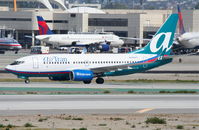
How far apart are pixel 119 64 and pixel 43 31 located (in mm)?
91302

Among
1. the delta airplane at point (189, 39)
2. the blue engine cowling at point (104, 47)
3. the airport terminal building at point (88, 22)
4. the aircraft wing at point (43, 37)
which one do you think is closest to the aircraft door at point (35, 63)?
the delta airplane at point (189, 39)

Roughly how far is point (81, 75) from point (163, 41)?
33.5 feet

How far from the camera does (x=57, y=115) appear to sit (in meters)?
37.6

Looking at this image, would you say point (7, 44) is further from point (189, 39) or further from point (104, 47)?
point (189, 39)

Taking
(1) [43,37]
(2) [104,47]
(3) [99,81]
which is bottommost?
(3) [99,81]

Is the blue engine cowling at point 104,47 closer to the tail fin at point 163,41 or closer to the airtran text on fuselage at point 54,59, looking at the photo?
the tail fin at point 163,41

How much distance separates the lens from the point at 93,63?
64375 mm

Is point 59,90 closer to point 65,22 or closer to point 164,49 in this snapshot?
point 164,49

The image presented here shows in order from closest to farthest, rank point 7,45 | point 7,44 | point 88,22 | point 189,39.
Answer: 1. point 189,39
2. point 7,44
3. point 7,45
4. point 88,22

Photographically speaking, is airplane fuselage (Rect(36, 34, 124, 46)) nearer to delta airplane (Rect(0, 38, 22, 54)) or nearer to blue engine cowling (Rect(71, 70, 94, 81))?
delta airplane (Rect(0, 38, 22, 54))

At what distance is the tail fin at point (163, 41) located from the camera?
66125mm

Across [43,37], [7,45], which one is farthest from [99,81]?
[43,37]

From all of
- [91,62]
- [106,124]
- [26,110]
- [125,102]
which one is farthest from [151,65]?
[106,124]

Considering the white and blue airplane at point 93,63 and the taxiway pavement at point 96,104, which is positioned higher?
the white and blue airplane at point 93,63
